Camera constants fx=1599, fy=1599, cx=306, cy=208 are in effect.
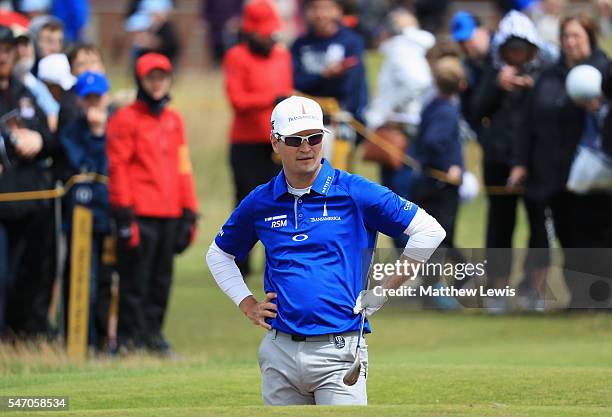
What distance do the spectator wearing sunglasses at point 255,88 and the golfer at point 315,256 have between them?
8487 millimetres

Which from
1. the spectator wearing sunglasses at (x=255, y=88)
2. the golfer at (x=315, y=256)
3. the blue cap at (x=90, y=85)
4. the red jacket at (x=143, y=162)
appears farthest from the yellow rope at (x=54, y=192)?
the golfer at (x=315, y=256)

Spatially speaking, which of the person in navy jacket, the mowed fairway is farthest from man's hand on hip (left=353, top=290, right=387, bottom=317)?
the person in navy jacket

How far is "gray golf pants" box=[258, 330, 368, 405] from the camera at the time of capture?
828cm

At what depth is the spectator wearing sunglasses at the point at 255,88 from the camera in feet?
55.9

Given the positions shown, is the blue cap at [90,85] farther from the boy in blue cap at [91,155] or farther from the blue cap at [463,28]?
the blue cap at [463,28]

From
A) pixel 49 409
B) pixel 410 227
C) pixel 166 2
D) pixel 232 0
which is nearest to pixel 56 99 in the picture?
pixel 49 409

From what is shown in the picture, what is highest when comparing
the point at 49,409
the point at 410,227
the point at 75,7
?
the point at 75,7

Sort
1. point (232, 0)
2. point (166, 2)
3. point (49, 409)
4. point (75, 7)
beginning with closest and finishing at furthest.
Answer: point (49, 409) → point (75, 7) → point (166, 2) → point (232, 0)

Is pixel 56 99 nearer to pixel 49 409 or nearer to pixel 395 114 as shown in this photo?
pixel 395 114

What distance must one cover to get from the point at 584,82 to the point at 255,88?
421cm

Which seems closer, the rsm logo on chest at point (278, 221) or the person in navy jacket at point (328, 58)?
the rsm logo on chest at point (278, 221)

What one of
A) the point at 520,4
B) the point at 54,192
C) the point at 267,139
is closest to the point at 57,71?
the point at 54,192

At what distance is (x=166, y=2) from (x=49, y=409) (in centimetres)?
2111

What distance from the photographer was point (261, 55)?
17203 millimetres
